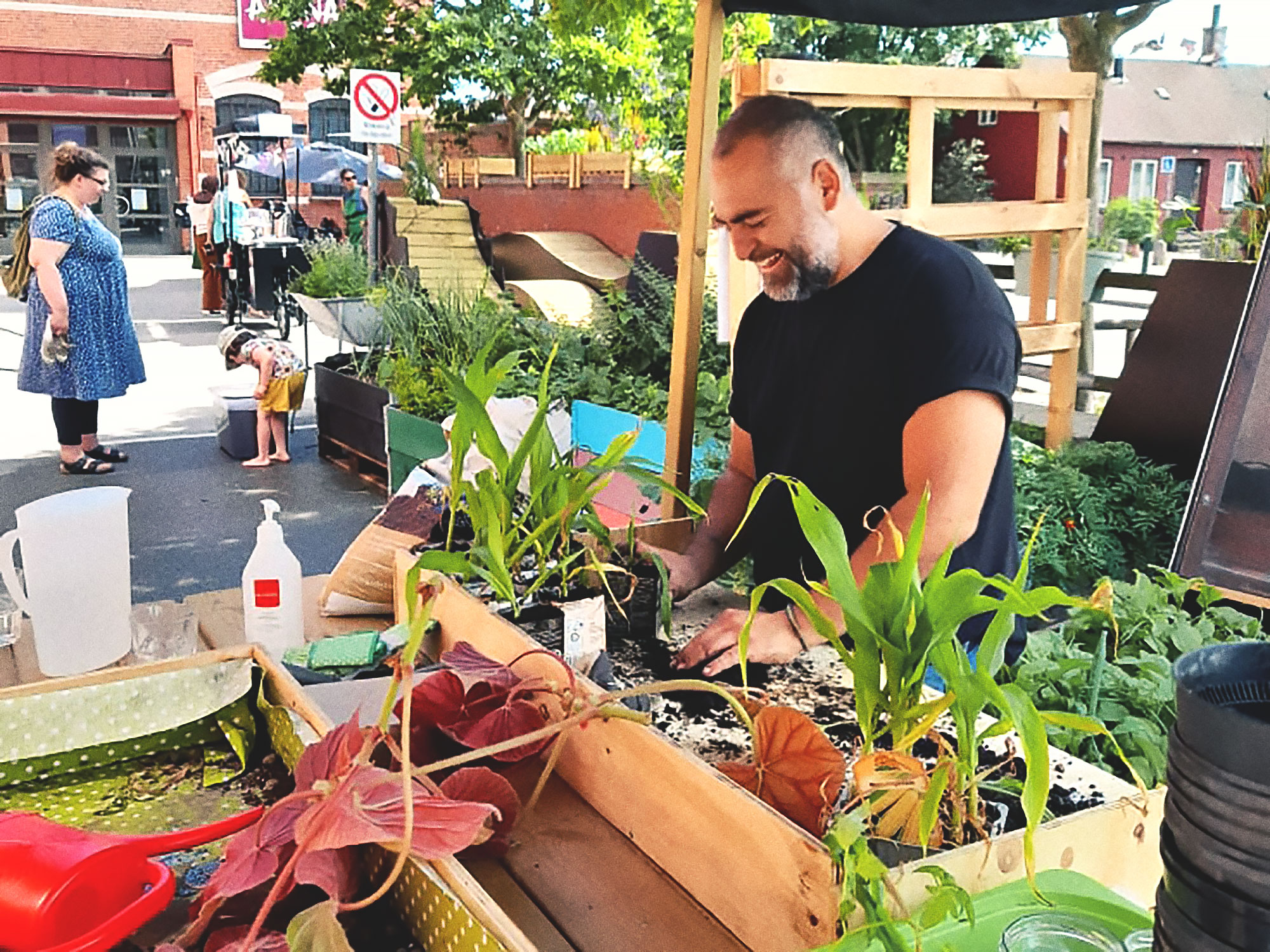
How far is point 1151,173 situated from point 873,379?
31.9 metres

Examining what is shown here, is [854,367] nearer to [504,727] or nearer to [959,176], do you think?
[504,727]

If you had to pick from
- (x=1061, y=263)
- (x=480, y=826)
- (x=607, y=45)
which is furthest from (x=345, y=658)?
(x=607, y=45)

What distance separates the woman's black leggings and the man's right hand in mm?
5450

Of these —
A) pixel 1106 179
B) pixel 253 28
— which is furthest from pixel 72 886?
pixel 1106 179

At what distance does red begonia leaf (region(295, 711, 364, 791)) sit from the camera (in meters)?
0.96

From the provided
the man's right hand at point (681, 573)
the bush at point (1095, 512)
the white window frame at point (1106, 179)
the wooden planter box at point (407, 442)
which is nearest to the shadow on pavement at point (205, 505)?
the wooden planter box at point (407, 442)

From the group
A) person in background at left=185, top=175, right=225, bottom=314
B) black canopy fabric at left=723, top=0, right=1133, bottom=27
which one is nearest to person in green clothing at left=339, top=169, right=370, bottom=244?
person in background at left=185, top=175, right=225, bottom=314

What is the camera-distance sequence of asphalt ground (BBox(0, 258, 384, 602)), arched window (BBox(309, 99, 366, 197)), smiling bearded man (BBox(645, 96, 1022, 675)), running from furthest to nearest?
1. arched window (BBox(309, 99, 366, 197))
2. asphalt ground (BBox(0, 258, 384, 602))
3. smiling bearded man (BBox(645, 96, 1022, 675))

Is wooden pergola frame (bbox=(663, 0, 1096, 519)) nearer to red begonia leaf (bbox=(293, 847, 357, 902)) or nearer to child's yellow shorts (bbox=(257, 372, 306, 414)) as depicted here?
red begonia leaf (bbox=(293, 847, 357, 902))

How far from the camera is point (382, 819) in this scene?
89 cm

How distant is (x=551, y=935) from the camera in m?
1.14

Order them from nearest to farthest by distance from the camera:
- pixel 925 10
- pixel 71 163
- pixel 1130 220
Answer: pixel 925 10 → pixel 71 163 → pixel 1130 220

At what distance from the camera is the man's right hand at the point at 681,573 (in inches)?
76.8

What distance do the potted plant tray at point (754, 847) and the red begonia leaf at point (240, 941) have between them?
330mm
